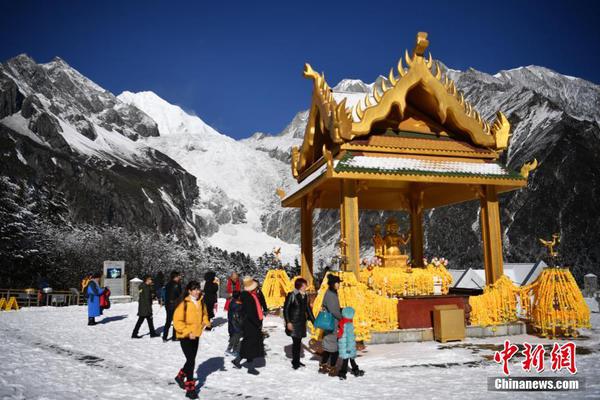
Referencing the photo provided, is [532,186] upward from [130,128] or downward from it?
downward

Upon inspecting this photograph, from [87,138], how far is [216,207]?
145 feet

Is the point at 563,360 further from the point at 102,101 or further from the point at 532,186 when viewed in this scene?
the point at 102,101

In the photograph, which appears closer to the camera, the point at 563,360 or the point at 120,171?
the point at 563,360

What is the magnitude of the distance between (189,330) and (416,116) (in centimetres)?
1024

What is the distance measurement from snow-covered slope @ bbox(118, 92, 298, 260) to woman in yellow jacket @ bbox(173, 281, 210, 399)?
115 metres

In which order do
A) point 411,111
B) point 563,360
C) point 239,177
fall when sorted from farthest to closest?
point 239,177 < point 411,111 < point 563,360

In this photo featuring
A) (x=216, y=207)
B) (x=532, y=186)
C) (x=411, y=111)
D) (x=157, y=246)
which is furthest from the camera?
(x=216, y=207)

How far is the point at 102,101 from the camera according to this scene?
191375mm

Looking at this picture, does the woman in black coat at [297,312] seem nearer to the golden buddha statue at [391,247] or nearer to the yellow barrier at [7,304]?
the golden buddha statue at [391,247]

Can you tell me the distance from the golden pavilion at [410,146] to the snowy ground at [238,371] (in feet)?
9.95

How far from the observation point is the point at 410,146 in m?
13.8

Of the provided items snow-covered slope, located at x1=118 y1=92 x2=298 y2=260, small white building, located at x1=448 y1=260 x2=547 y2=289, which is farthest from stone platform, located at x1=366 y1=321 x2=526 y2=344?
snow-covered slope, located at x1=118 y1=92 x2=298 y2=260

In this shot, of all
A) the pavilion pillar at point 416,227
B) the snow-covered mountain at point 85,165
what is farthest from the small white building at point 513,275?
the snow-covered mountain at point 85,165

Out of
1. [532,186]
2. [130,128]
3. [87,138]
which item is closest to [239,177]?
[130,128]
